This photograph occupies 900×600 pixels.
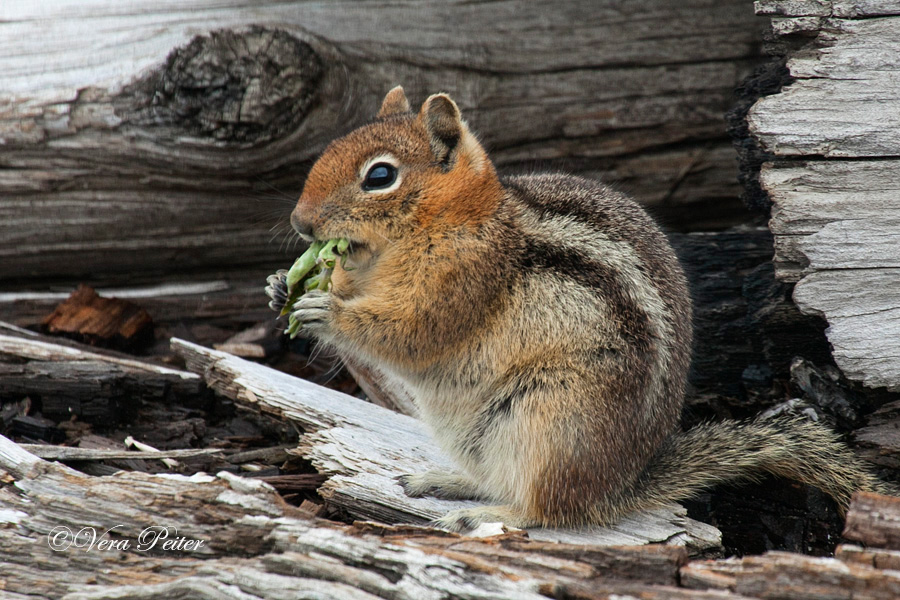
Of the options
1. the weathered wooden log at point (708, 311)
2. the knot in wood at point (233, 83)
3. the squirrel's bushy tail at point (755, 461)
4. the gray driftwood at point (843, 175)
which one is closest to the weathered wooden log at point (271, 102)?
the knot in wood at point (233, 83)

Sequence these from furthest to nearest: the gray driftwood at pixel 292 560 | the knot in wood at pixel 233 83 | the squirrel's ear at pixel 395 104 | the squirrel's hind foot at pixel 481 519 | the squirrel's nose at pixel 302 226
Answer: the knot in wood at pixel 233 83 < the squirrel's ear at pixel 395 104 < the squirrel's nose at pixel 302 226 < the squirrel's hind foot at pixel 481 519 < the gray driftwood at pixel 292 560

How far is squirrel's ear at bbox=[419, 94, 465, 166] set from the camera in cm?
415

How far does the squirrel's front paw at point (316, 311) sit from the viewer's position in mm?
4137

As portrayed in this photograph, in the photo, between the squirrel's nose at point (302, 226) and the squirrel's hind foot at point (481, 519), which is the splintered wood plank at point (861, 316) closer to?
the squirrel's hind foot at point (481, 519)

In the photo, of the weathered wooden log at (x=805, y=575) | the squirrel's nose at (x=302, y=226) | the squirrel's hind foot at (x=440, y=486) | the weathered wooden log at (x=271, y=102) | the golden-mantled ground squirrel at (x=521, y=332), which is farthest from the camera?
the weathered wooden log at (x=271, y=102)

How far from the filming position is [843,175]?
3.99m

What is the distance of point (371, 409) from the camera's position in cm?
492

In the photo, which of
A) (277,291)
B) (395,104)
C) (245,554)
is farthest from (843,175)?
(245,554)

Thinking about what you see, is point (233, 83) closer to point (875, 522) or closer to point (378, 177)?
point (378, 177)

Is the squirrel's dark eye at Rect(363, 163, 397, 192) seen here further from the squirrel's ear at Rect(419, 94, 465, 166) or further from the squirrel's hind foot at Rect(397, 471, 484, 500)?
the squirrel's hind foot at Rect(397, 471, 484, 500)

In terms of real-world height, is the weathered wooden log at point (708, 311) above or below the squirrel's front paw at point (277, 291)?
below

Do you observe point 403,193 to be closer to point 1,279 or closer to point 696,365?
point 696,365

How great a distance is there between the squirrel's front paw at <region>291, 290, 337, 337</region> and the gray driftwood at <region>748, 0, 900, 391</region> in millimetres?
2096

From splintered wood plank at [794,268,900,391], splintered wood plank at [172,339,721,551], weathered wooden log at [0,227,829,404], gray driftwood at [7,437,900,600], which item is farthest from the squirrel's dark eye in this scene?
splintered wood plank at [794,268,900,391]
